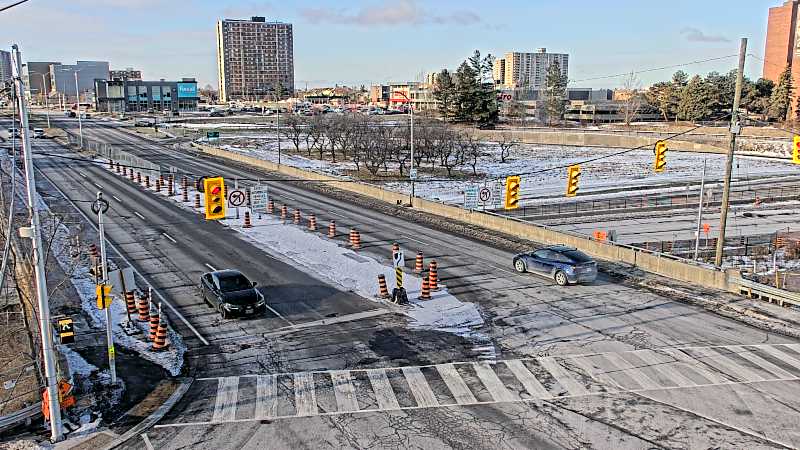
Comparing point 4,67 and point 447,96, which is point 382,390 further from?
point 447,96

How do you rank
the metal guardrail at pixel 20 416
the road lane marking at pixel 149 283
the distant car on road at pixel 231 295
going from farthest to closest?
the distant car on road at pixel 231 295 < the road lane marking at pixel 149 283 < the metal guardrail at pixel 20 416

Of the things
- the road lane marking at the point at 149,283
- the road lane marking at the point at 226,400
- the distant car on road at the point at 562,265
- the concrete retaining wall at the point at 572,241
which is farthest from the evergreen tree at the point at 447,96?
the road lane marking at the point at 226,400

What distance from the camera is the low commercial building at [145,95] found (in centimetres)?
17525

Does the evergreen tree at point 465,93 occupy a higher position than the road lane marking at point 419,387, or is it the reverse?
the evergreen tree at point 465,93

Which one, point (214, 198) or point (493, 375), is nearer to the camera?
point (493, 375)

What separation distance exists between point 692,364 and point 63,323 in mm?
17925

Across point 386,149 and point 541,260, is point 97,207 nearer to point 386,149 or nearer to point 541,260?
point 541,260

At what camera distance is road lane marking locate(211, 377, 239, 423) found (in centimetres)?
1423

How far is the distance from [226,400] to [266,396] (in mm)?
939

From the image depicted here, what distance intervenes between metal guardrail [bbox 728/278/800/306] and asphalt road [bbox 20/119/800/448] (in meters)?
2.68

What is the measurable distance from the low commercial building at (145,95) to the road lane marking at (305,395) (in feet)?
585

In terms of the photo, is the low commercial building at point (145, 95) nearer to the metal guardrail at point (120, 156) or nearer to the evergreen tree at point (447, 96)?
the metal guardrail at point (120, 156)

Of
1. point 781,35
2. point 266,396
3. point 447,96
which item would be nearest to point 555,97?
point 447,96

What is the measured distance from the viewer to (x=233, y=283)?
72.4 feet
